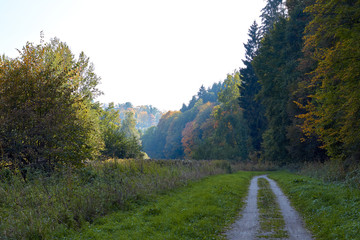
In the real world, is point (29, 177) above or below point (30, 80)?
below

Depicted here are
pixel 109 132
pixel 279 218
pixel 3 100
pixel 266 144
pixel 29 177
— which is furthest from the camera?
pixel 266 144

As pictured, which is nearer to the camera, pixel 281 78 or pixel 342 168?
pixel 342 168

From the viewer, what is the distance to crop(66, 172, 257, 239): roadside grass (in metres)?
8.69

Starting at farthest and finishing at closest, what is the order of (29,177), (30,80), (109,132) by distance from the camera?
(109,132) < (30,80) < (29,177)

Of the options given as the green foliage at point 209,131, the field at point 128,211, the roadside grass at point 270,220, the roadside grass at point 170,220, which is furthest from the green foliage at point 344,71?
the green foliage at point 209,131

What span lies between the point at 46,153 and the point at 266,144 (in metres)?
37.2

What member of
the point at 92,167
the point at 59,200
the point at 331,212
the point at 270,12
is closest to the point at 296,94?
the point at 331,212

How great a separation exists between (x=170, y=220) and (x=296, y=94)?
27038 mm

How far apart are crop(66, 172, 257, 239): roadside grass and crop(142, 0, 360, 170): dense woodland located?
845cm

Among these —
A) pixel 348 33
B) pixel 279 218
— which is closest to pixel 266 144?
pixel 348 33

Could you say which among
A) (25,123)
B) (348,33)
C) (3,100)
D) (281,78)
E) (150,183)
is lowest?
(150,183)

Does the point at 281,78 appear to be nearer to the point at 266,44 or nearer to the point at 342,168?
the point at 266,44

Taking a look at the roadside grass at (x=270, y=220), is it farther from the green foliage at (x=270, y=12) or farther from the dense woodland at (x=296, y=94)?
the green foliage at (x=270, y=12)

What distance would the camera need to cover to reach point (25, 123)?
1387 centimetres
